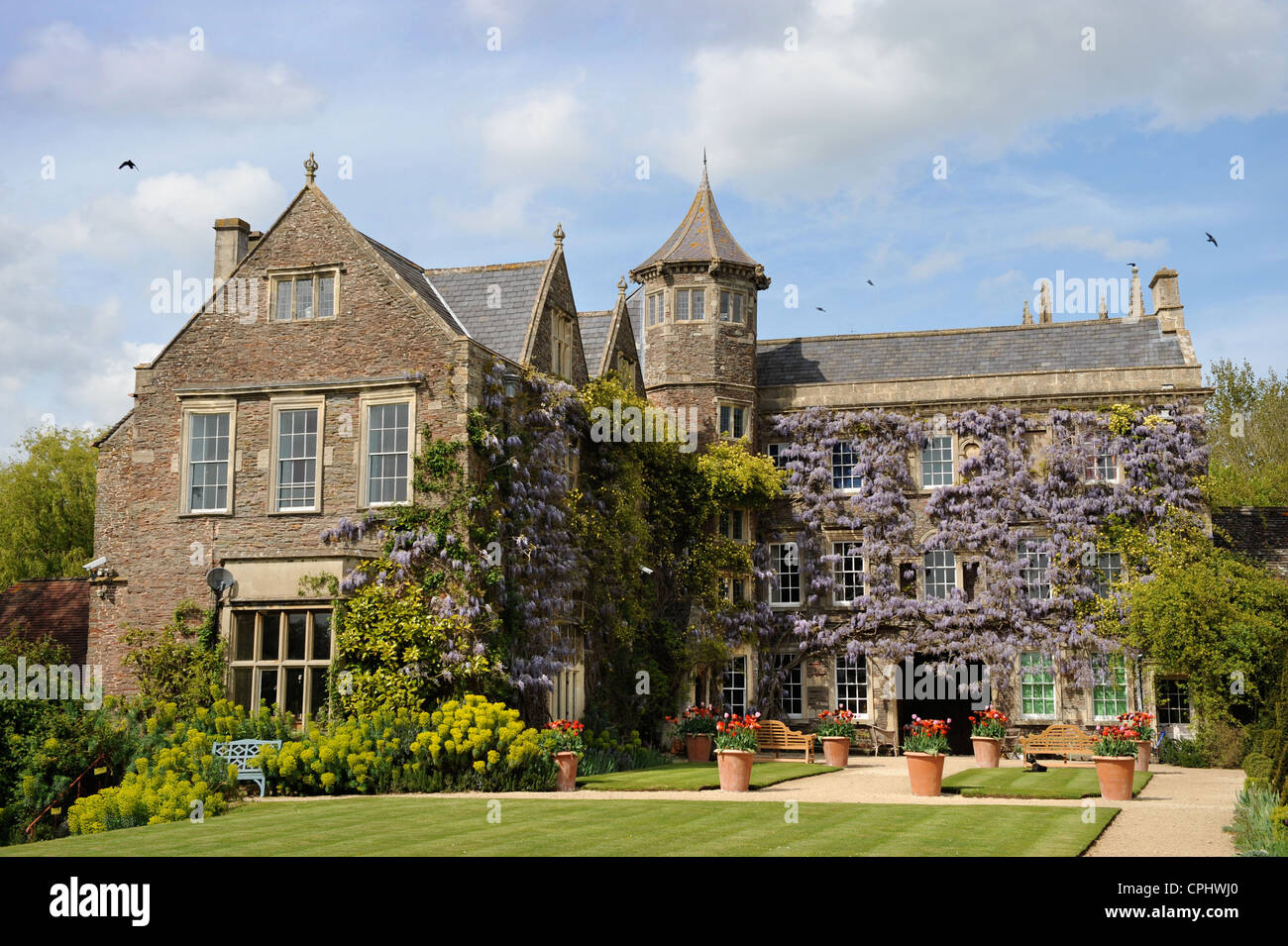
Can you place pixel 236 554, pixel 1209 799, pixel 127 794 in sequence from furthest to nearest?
pixel 236 554
pixel 1209 799
pixel 127 794

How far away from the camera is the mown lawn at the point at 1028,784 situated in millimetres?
19250

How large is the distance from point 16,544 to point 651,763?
108 feet

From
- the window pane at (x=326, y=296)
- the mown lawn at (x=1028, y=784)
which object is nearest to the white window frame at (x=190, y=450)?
the window pane at (x=326, y=296)

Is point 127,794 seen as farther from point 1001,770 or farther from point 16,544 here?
point 16,544

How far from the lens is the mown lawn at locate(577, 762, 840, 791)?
19.8 metres

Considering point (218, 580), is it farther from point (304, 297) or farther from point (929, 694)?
point (929, 694)

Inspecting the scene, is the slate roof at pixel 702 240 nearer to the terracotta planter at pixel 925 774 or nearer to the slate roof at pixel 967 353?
the slate roof at pixel 967 353

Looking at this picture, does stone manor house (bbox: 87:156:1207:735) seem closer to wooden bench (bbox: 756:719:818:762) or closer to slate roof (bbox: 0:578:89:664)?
slate roof (bbox: 0:578:89:664)

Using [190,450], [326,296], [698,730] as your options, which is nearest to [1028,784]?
[698,730]

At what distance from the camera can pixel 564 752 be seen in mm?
19875

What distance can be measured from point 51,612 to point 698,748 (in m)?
18.2

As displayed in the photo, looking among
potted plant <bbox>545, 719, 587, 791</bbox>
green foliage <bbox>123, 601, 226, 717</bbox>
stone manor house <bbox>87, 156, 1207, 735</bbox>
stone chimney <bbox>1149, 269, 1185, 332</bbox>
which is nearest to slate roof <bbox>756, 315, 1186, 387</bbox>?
stone chimney <bbox>1149, 269, 1185, 332</bbox>
